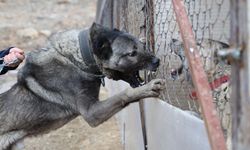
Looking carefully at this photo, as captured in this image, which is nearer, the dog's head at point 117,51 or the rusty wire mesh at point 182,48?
the rusty wire mesh at point 182,48

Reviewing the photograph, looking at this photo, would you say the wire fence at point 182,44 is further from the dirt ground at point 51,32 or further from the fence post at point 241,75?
the dirt ground at point 51,32

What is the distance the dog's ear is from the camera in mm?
3453

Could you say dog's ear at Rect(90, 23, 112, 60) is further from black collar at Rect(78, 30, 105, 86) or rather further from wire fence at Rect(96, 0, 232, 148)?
wire fence at Rect(96, 0, 232, 148)

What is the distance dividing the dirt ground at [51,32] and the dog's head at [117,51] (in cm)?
124

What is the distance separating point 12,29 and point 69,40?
264 inches

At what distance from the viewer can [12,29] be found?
10109mm

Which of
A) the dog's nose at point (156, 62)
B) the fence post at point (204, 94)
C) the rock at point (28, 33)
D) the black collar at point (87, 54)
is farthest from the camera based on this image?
the rock at point (28, 33)

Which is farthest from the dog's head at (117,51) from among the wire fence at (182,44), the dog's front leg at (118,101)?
the dog's front leg at (118,101)

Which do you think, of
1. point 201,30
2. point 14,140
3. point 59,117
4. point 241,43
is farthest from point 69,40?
point 241,43

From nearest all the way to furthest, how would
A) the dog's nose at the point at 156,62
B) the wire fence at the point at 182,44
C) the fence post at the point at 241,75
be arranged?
the fence post at the point at 241,75 → the wire fence at the point at 182,44 → the dog's nose at the point at 156,62

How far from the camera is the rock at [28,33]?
378 inches

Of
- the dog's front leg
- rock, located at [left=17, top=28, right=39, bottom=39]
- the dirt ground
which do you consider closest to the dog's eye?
the dog's front leg

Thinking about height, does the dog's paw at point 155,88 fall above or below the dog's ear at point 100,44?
below

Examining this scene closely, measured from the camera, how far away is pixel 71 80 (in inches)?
141
